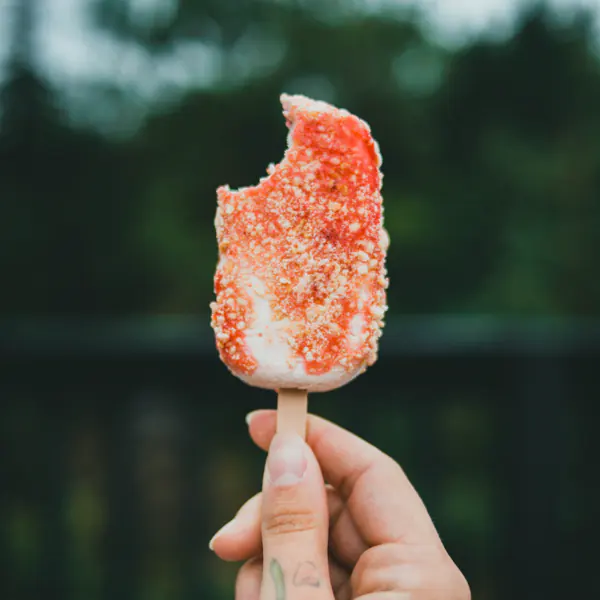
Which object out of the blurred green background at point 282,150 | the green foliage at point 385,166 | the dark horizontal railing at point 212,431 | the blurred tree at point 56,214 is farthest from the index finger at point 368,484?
the blurred tree at point 56,214

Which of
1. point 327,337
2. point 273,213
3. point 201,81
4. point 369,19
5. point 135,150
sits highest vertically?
point 369,19

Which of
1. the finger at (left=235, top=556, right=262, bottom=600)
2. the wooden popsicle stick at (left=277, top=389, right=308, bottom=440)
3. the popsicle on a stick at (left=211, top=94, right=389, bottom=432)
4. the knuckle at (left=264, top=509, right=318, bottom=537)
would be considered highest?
the popsicle on a stick at (left=211, top=94, right=389, bottom=432)

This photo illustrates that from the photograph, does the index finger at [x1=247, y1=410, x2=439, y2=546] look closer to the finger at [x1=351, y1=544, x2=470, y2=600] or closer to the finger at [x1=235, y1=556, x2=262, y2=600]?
the finger at [x1=351, y1=544, x2=470, y2=600]

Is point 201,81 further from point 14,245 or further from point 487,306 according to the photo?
point 487,306

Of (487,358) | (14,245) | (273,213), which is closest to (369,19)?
(14,245)

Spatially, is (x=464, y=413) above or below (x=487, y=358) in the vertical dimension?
below

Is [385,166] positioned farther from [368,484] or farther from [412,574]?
[412,574]

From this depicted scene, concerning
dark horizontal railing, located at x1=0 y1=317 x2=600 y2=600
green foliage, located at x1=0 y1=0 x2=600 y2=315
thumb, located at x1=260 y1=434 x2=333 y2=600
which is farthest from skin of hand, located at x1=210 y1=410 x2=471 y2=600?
green foliage, located at x1=0 y1=0 x2=600 y2=315
